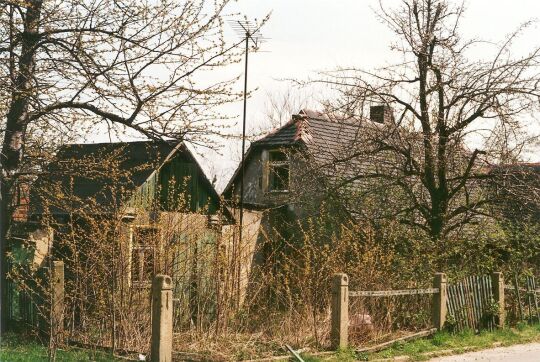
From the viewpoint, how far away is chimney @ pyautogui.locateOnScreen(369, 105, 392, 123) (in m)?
18.5

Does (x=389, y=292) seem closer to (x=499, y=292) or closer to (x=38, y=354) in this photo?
(x=499, y=292)

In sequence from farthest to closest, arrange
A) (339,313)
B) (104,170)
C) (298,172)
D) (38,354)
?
(298,172)
(104,170)
(339,313)
(38,354)

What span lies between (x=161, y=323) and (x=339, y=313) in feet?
11.3

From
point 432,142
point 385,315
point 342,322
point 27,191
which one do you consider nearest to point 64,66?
point 27,191

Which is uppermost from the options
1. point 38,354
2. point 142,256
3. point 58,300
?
point 142,256

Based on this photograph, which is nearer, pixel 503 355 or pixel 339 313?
pixel 339 313

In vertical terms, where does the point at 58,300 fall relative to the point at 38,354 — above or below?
above

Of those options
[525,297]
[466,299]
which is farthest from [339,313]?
[525,297]

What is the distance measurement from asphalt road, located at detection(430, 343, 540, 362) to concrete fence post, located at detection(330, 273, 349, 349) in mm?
1666

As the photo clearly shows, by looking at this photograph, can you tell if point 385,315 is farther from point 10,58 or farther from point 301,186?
point 10,58

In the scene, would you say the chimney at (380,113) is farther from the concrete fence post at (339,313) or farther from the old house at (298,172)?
the concrete fence post at (339,313)

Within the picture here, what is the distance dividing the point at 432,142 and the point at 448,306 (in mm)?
4190

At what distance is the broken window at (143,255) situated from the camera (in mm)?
12352

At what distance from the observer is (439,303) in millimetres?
15078
